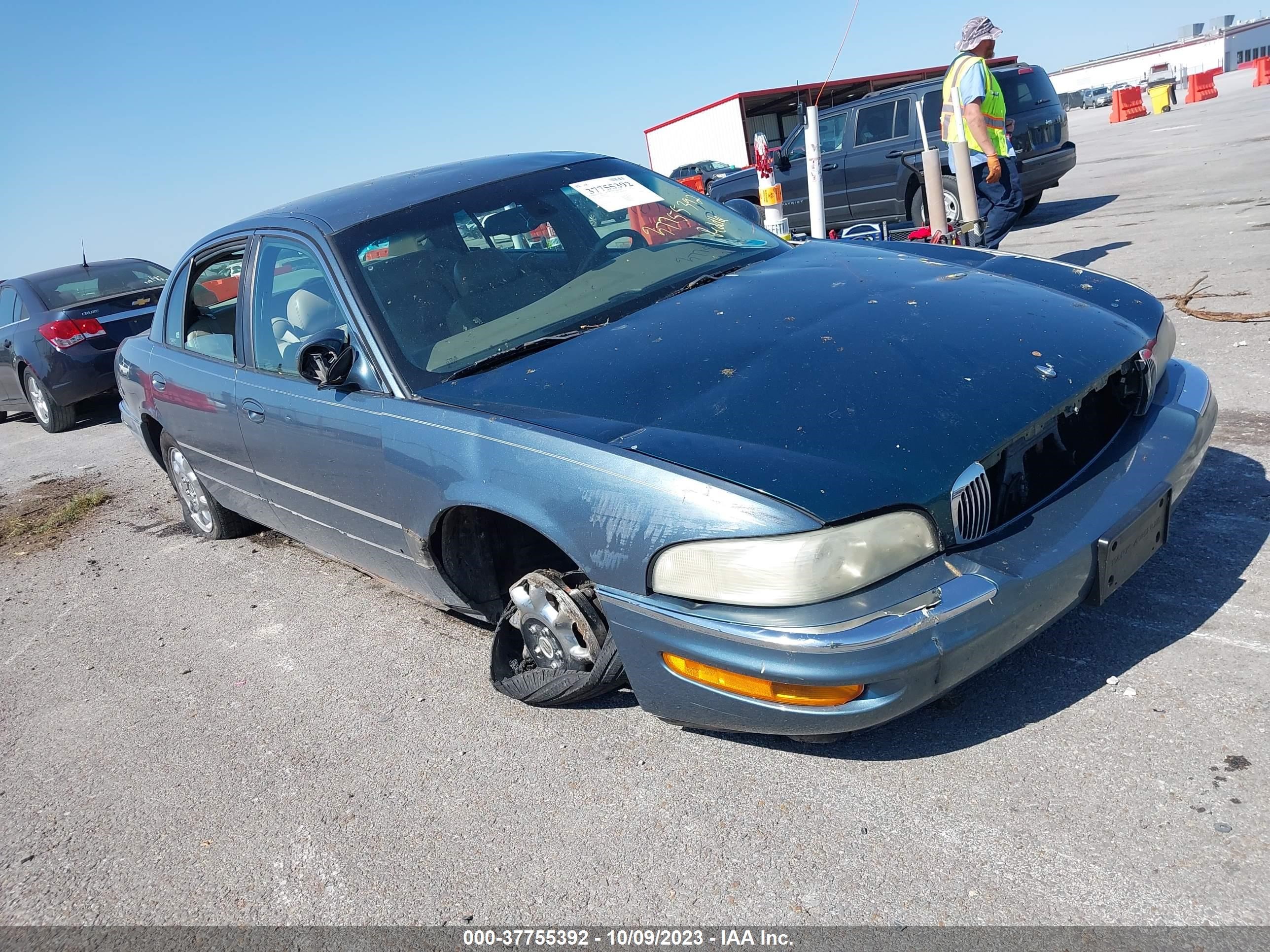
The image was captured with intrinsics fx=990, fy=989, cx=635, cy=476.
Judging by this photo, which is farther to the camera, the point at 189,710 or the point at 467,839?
the point at 189,710

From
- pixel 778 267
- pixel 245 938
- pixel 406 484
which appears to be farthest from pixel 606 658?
pixel 778 267

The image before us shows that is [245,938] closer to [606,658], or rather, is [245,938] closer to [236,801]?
[236,801]

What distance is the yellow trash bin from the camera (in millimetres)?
30328

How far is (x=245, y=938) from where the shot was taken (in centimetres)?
232

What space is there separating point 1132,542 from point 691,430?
1114 mm

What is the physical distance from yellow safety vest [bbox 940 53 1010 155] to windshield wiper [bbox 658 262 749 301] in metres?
4.12

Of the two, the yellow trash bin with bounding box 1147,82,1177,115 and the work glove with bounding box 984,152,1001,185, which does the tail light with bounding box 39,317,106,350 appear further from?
the yellow trash bin with bounding box 1147,82,1177,115

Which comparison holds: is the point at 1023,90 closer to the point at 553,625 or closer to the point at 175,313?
the point at 175,313

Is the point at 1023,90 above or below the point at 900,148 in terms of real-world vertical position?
above

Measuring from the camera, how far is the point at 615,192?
12.7 ft

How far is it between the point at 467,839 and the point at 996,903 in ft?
4.17

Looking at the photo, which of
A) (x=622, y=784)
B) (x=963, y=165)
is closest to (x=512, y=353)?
(x=622, y=784)

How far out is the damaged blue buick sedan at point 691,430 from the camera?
2.16m

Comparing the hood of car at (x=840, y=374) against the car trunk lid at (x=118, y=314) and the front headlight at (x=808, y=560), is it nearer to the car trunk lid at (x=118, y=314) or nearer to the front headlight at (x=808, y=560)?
the front headlight at (x=808, y=560)
